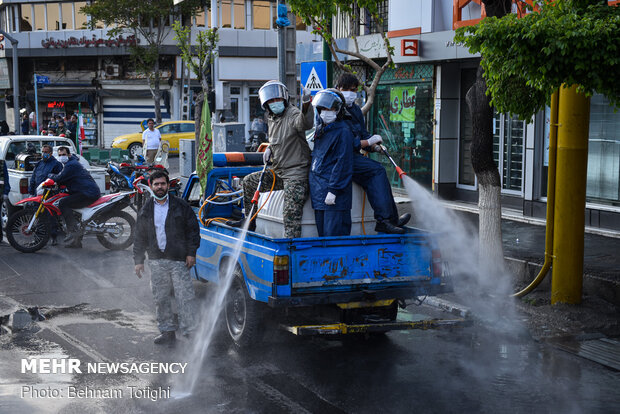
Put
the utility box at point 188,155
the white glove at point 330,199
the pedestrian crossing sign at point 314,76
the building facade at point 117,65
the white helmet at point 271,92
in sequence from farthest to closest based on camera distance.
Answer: the building facade at point 117,65
the utility box at point 188,155
the pedestrian crossing sign at point 314,76
the white helmet at point 271,92
the white glove at point 330,199

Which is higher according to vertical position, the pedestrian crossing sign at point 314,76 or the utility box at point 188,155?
the pedestrian crossing sign at point 314,76

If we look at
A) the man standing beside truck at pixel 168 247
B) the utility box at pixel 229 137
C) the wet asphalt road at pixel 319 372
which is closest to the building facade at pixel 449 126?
the utility box at pixel 229 137

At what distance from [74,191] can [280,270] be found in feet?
22.8

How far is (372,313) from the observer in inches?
287

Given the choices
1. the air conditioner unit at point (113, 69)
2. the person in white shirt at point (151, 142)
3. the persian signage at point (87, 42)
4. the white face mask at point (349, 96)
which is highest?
the persian signage at point (87, 42)

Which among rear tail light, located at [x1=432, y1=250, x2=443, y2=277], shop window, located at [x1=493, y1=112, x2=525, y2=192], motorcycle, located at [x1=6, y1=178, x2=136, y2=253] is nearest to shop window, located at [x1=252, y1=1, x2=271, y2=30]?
shop window, located at [x1=493, y1=112, x2=525, y2=192]

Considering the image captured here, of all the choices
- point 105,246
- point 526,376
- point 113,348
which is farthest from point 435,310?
point 105,246

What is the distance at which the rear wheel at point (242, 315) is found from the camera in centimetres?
699

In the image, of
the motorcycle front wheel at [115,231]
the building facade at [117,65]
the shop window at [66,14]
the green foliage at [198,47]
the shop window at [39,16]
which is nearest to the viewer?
the motorcycle front wheel at [115,231]

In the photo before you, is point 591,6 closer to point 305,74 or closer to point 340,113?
point 340,113

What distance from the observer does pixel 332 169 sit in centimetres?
713

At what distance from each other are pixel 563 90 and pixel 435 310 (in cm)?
291

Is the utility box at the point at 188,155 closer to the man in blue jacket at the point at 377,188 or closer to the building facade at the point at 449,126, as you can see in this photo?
the building facade at the point at 449,126

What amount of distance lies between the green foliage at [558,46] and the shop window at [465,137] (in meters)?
9.43
